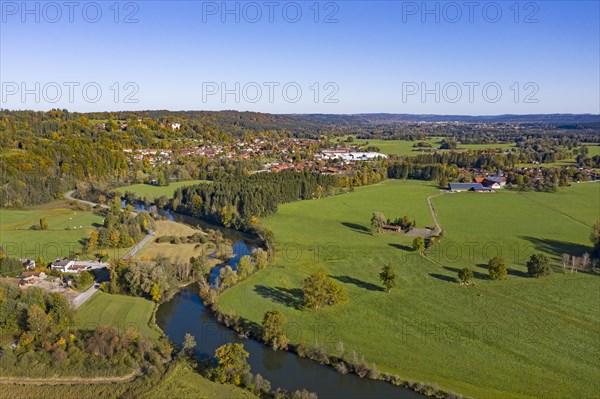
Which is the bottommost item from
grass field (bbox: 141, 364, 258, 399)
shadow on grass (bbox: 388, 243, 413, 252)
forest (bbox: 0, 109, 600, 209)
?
grass field (bbox: 141, 364, 258, 399)

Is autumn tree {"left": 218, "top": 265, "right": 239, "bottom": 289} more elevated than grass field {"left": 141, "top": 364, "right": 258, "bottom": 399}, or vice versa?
autumn tree {"left": 218, "top": 265, "right": 239, "bottom": 289}

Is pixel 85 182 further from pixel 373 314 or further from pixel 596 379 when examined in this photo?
pixel 596 379

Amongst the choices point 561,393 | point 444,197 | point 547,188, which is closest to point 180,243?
point 561,393

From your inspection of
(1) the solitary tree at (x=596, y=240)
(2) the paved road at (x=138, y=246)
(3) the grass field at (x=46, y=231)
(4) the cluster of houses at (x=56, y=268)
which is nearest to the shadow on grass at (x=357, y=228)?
(1) the solitary tree at (x=596, y=240)

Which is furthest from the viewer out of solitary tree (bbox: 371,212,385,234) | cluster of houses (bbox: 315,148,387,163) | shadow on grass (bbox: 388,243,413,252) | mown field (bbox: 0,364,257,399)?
cluster of houses (bbox: 315,148,387,163)

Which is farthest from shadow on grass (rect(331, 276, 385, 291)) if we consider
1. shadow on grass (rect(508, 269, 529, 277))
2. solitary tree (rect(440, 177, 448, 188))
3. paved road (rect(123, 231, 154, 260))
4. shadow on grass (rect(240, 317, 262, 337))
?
solitary tree (rect(440, 177, 448, 188))

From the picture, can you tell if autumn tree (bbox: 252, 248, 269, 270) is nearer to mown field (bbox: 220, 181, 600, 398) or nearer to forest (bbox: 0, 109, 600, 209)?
mown field (bbox: 220, 181, 600, 398)
